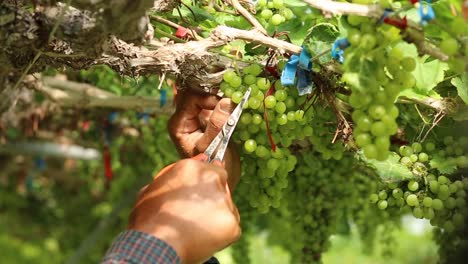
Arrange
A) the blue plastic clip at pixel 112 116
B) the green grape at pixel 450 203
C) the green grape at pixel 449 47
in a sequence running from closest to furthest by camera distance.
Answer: the green grape at pixel 449 47 → the green grape at pixel 450 203 → the blue plastic clip at pixel 112 116

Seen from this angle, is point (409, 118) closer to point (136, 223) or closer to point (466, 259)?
point (136, 223)

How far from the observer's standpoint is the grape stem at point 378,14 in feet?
3.33

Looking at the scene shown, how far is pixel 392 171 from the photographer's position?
1352mm

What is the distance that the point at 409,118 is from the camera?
1467mm

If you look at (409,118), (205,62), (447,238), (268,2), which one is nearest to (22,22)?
(205,62)

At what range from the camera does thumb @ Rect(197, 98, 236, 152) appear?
127 centimetres

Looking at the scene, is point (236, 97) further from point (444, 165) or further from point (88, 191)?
point (88, 191)

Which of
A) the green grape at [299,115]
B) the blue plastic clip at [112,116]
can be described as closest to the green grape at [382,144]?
the green grape at [299,115]

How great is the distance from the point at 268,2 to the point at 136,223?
0.47 m

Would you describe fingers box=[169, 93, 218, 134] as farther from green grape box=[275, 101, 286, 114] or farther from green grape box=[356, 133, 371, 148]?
green grape box=[356, 133, 371, 148]

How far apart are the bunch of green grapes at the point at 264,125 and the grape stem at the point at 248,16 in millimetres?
68

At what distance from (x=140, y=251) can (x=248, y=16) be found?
1.52 feet

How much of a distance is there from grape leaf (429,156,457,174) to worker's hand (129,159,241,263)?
38cm

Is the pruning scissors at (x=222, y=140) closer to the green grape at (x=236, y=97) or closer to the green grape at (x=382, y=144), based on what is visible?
the green grape at (x=236, y=97)
